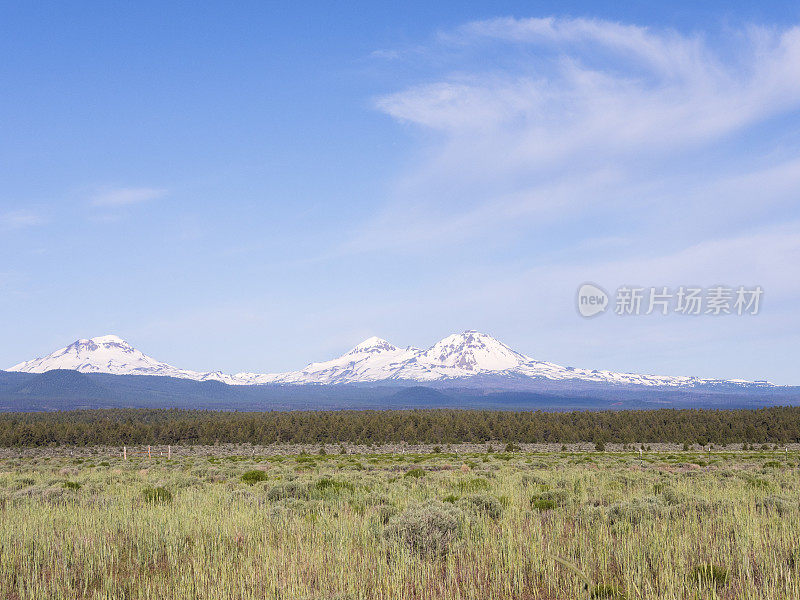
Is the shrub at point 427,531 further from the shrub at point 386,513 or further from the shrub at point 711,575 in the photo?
the shrub at point 711,575

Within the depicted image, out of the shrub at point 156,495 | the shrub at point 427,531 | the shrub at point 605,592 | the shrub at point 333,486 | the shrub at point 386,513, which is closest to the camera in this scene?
the shrub at point 605,592

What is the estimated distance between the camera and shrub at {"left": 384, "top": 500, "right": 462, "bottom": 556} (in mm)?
9703

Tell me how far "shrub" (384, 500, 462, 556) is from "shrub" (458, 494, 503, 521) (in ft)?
7.28

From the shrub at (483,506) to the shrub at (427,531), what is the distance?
7.28 ft

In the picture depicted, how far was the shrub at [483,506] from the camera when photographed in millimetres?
12875

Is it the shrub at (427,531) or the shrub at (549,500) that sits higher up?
the shrub at (427,531)

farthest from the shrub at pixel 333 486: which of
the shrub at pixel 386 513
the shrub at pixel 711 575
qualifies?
the shrub at pixel 711 575

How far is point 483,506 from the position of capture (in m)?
13.2

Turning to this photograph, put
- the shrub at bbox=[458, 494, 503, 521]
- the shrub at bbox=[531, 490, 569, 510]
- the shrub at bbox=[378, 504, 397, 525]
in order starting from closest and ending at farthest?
the shrub at bbox=[378, 504, 397, 525]
the shrub at bbox=[458, 494, 503, 521]
the shrub at bbox=[531, 490, 569, 510]

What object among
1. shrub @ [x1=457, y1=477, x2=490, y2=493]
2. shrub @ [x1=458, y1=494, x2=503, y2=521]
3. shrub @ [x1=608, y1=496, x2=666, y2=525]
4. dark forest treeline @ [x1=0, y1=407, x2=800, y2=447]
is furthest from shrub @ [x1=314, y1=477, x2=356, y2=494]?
dark forest treeline @ [x1=0, y1=407, x2=800, y2=447]

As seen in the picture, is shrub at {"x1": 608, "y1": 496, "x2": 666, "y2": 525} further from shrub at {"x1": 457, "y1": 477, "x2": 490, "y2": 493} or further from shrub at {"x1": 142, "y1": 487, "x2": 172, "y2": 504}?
shrub at {"x1": 142, "y1": 487, "x2": 172, "y2": 504}

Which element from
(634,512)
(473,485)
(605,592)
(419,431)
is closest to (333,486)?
(473,485)

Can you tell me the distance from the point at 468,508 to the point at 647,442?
117m

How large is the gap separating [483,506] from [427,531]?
3593 mm
